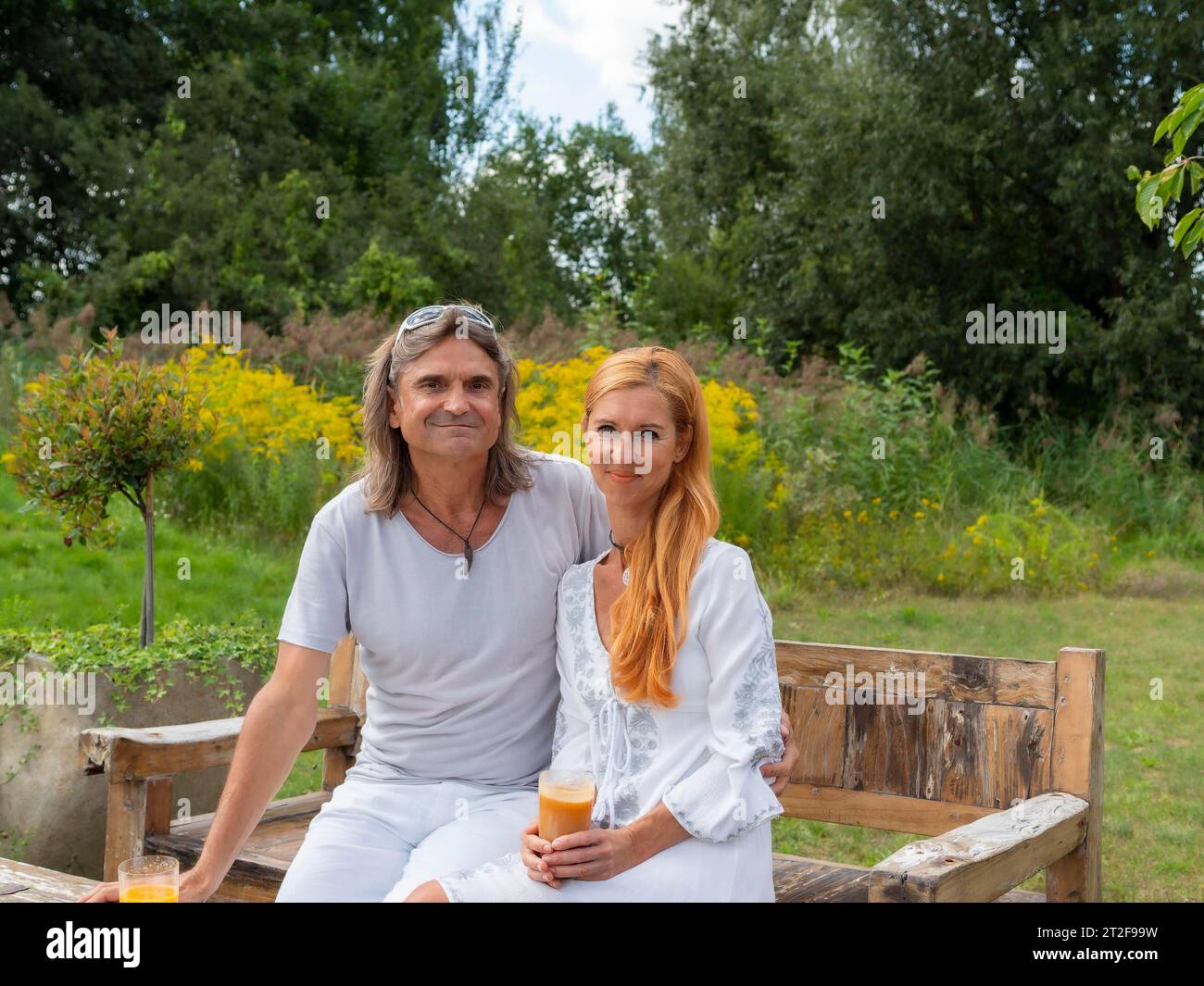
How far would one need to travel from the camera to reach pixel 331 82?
18.7 metres

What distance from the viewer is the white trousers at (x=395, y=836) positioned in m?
2.42

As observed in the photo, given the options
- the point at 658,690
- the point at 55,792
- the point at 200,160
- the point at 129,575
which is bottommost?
the point at 55,792

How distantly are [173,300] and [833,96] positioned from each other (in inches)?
334

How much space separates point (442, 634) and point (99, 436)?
2288mm

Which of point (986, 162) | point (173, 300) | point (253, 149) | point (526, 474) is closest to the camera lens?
point (526, 474)

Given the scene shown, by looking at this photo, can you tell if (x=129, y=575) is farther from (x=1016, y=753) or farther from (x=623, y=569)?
(x=1016, y=753)

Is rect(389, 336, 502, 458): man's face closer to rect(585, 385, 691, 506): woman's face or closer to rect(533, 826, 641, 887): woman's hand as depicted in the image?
rect(585, 385, 691, 506): woman's face

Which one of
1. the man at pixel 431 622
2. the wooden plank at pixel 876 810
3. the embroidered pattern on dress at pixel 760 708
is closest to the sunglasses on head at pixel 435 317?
the man at pixel 431 622

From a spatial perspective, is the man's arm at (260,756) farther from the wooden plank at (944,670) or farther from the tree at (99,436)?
the tree at (99,436)

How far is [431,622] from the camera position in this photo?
8.55ft

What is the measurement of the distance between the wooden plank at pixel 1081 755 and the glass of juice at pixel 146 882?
1731 millimetres

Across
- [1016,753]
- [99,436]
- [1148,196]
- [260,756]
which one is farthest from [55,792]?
[1148,196]
